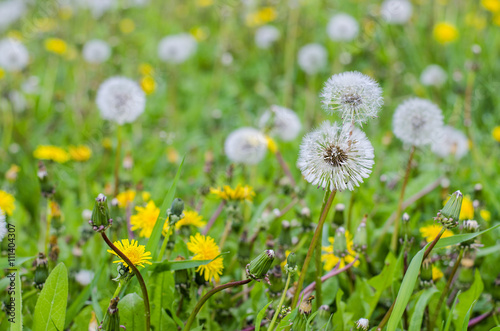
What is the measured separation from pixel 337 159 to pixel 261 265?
0.25 meters

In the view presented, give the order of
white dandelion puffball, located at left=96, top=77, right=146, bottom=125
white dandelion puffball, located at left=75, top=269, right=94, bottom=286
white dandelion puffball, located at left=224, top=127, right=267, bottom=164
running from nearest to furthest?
white dandelion puffball, located at left=75, top=269, right=94, bottom=286, white dandelion puffball, located at left=96, top=77, right=146, bottom=125, white dandelion puffball, located at left=224, top=127, right=267, bottom=164

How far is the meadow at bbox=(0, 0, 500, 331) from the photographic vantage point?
104cm

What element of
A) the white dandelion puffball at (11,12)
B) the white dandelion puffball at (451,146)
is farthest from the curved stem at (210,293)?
the white dandelion puffball at (11,12)

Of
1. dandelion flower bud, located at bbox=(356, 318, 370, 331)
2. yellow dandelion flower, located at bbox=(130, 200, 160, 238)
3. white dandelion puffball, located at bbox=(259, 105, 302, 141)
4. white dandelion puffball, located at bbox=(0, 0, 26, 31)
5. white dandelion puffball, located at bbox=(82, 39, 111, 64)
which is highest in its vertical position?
white dandelion puffball, located at bbox=(0, 0, 26, 31)

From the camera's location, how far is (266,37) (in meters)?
3.60

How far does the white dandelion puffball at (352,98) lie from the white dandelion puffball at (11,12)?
Answer: 13.0 feet

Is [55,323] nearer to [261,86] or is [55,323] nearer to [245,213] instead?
[245,213]

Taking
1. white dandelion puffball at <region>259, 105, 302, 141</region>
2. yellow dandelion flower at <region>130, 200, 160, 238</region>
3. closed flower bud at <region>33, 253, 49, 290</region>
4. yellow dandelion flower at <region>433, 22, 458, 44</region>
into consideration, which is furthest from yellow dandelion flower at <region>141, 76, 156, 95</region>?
yellow dandelion flower at <region>433, 22, 458, 44</region>

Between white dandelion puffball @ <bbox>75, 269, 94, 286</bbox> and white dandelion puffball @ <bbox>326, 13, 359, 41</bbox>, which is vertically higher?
white dandelion puffball @ <bbox>326, 13, 359, 41</bbox>

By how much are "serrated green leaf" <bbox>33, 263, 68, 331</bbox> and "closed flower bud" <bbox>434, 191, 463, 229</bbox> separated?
82 cm

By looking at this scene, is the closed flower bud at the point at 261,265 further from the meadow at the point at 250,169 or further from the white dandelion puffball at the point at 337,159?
the white dandelion puffball at the point at 337,159

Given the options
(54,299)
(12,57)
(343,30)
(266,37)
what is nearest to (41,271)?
(54,299)

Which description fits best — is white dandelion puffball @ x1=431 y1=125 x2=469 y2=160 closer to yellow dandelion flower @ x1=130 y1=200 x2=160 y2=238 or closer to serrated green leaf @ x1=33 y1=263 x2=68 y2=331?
yellow dandelion flower @ x1=130 y1=200 x2=160 y2=238

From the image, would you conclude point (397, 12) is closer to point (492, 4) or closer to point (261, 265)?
point (492, 4)
